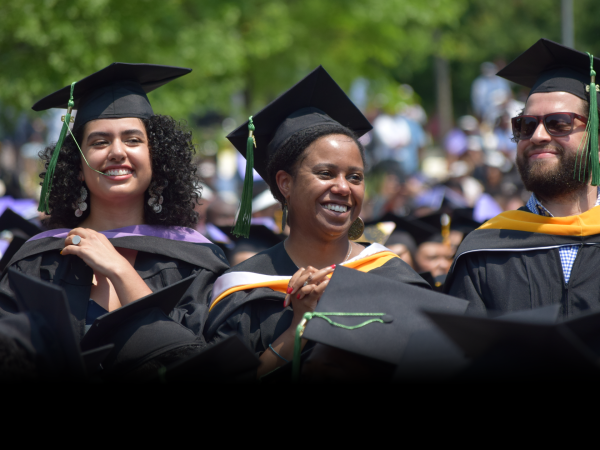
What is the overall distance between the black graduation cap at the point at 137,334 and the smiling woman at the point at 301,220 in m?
0.33

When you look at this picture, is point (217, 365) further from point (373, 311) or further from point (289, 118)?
point (289, 118)

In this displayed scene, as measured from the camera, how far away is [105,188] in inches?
139

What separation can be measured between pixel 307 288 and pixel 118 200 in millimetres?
1248

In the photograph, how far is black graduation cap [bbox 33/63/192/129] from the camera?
11.9 ft

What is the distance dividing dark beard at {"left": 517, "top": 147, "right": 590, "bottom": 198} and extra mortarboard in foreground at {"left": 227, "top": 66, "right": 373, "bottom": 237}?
0.92m

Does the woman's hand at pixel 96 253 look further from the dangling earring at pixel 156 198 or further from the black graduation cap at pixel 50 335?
the black graduation cap at pixel 50 335

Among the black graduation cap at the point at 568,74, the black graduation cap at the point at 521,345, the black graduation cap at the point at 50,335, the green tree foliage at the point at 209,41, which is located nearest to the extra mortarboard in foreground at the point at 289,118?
the black graduation cap at the point at 568,74

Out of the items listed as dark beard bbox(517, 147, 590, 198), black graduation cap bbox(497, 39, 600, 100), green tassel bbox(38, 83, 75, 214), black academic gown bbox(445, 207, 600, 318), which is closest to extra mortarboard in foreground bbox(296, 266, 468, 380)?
black academic gown bbox(445, 207, 600, 318)

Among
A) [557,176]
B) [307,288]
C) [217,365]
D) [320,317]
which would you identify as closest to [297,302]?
[307,288]

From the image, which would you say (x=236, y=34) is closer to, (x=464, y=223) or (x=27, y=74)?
(x=27, y=74)

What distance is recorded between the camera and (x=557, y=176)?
3297 mm

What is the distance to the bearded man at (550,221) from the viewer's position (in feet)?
10.4

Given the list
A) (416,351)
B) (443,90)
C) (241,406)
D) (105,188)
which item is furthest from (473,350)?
(443,90)

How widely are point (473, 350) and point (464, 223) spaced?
166 inches
